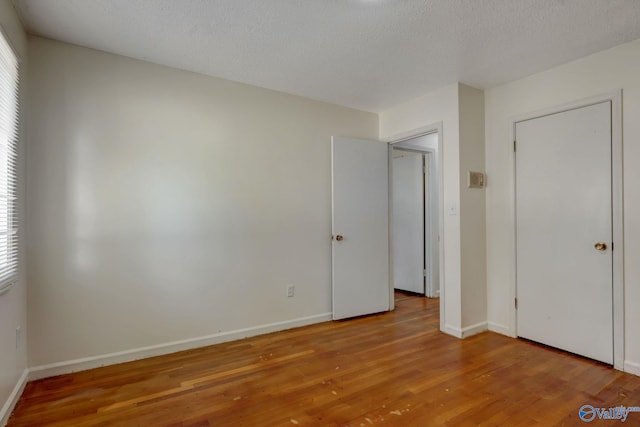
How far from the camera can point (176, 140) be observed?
9.13 feet

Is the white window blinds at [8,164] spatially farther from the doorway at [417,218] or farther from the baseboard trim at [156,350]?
the doorway at [417,218]

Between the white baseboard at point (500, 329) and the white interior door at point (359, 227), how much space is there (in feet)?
3.63

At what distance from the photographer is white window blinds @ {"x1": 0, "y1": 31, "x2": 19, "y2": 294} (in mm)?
1820

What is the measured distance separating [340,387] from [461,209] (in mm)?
1918

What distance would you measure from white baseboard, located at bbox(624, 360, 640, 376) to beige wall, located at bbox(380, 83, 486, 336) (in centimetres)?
106

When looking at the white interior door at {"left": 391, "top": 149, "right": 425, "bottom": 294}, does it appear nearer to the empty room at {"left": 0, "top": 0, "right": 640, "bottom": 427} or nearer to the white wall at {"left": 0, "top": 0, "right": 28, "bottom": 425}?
the empty room at {"left": 0, "top": 0, "right": 640, "bottom": 427}

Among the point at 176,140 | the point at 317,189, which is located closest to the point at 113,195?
the point at 176,140

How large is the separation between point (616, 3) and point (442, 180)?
169 cm

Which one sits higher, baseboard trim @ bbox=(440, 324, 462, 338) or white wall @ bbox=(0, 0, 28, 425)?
white wall @ bbox=(0, 0, 28, 425)

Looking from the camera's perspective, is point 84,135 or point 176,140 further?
point 176,140

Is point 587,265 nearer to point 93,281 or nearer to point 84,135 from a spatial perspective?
point 93,281

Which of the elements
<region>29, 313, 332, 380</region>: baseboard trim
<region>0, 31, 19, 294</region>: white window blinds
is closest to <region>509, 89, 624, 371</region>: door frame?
<region>29, 313, 332, 380</region>: baseboard trim

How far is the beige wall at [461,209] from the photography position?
3.08 metres

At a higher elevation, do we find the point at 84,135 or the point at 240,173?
the point at 84,135
